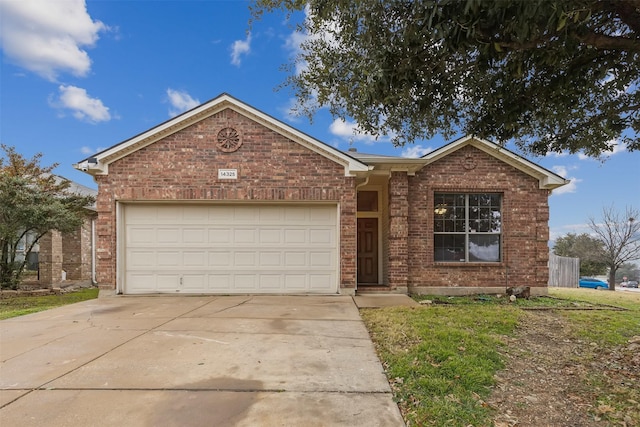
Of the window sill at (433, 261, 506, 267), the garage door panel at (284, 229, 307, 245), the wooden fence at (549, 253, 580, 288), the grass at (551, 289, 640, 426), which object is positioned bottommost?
the wooden fence at (549, 253, 580, 288)

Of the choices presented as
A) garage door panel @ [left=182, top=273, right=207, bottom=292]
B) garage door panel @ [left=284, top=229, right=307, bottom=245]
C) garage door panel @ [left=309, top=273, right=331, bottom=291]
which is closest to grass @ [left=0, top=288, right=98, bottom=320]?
garage door panel @ [left=182, top=273, right=207, bottom=292]

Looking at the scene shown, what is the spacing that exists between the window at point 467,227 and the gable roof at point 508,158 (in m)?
1.05

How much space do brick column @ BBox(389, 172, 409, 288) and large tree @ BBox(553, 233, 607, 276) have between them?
23422 mm

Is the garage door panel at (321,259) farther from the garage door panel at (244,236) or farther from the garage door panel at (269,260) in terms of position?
the garage door panel at (244,236)

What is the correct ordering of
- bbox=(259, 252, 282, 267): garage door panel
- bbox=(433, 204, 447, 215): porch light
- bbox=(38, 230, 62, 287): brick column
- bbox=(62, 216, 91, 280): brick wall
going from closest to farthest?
bbox=(259, 252, 282, 267): garage door panel < bbox=(433, 204, 447, 215): porch light < bbox=(38, 230, 62, 287): brick column < bbox=(62, 216, 91, 280): brick wall

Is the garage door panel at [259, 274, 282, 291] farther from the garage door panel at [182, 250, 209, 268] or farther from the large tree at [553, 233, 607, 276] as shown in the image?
the large tree at [553, 233, 607, 276]

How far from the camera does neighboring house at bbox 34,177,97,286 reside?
516 inches

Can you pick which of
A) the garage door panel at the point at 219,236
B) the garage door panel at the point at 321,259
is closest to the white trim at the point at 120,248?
the garage door panel at the point at 219,236

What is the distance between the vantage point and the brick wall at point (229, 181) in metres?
8.48

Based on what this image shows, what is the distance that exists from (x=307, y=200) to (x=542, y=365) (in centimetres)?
577

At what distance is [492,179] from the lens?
970 centimetres

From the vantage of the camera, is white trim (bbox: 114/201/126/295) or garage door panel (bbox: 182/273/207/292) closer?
white trim (bbox: 114/201/126/295)

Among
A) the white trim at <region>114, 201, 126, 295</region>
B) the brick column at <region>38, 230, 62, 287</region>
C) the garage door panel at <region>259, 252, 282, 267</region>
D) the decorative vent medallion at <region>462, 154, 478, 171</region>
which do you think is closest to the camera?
the white trim at <region>114, 201, 126, 295</region>

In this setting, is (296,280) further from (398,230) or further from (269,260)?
(398,230)
